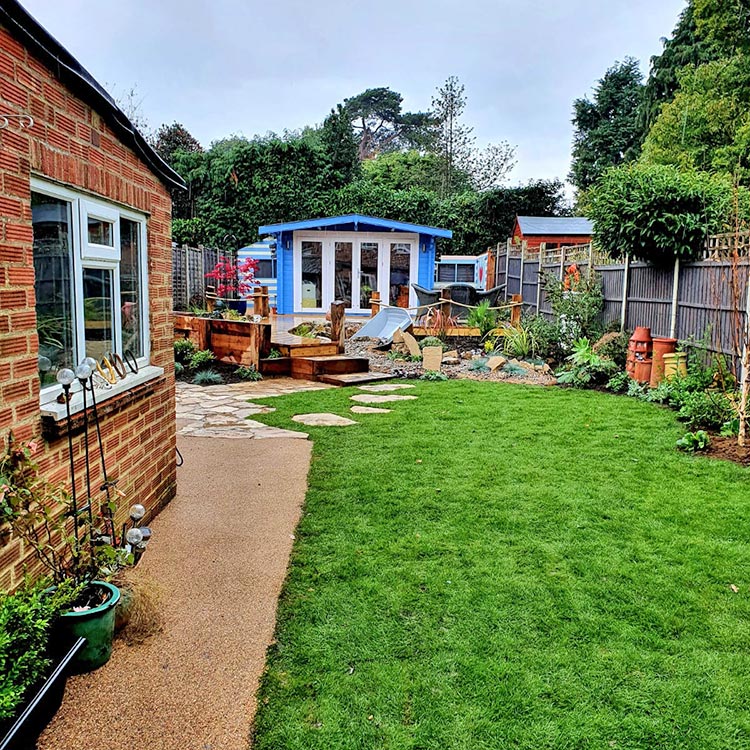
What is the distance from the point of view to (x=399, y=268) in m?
16.5

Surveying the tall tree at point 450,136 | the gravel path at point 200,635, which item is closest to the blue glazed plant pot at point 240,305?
the gravel path at point 200,635

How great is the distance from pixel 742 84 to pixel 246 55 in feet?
50.1

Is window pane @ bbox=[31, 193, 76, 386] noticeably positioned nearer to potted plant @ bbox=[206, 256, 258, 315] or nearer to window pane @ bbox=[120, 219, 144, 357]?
window pane @ bbox=[120, 219, 144, 357]

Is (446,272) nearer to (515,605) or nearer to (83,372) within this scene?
(515,605)

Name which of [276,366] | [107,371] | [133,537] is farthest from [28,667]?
[276,366]

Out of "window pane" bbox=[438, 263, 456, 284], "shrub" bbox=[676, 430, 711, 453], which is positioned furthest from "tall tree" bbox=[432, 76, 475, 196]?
"shrub" bbox=[676, 430, 711, 453]

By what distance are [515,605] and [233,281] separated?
1329cm

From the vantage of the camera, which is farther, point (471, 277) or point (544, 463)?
point (471, 277)

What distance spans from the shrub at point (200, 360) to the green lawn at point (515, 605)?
4.63 m

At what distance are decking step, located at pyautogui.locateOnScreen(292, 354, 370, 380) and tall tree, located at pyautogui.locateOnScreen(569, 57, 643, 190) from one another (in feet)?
71.5

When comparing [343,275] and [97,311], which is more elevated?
[343,275]

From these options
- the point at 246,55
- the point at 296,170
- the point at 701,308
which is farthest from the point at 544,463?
the point at 246,55

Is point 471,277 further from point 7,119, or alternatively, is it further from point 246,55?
point 7,119

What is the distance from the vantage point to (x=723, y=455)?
493 centimetres
